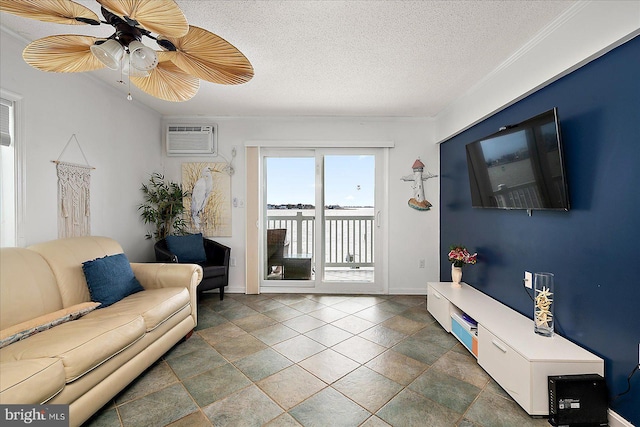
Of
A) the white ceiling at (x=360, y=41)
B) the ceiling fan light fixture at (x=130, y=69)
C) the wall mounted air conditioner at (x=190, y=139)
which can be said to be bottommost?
the ceiling fan light fixture at (x=130, y=69)

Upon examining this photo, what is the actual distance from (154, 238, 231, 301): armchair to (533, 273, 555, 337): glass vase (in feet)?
10.4

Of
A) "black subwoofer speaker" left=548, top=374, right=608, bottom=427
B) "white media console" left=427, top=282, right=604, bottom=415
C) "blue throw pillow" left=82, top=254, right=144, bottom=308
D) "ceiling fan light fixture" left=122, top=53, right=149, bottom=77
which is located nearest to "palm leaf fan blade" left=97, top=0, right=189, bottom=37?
"ceiling fan light fixture" left=122, top=53, right=149, bottom=77

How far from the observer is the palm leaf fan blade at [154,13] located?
1.09 m

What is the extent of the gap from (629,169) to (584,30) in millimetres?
882

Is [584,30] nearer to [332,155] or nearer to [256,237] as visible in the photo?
[332,155]

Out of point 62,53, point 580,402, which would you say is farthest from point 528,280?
point 62,53

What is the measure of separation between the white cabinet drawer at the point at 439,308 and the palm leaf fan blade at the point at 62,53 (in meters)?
3.30

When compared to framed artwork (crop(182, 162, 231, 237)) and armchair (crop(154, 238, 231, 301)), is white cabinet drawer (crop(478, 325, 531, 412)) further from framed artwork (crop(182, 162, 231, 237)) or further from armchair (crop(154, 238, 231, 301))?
framed artwork (crop(182, 162, 231, 237))

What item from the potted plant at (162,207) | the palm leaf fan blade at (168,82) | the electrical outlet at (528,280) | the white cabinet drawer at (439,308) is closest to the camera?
the palm leaf fan blade at (168,82)

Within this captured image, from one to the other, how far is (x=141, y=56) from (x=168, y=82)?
0.47 metres

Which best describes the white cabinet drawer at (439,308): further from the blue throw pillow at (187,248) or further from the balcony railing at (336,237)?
the blue throw pillow at (187,248)

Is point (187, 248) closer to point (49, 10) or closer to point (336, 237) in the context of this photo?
point (336, 237)

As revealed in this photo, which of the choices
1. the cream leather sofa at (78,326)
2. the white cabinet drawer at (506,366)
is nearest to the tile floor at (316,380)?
the white cabinet drawer at (506,366)

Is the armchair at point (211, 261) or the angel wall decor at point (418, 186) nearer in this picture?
the armchair at point (211, 261)
